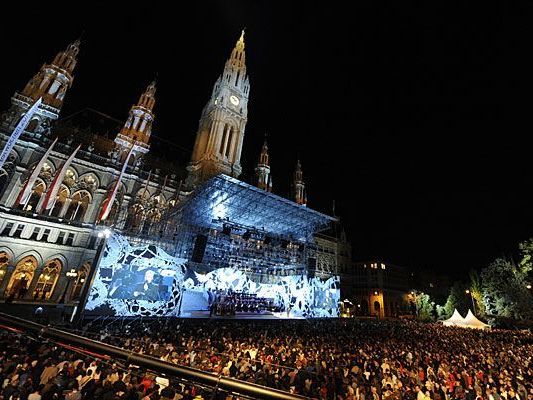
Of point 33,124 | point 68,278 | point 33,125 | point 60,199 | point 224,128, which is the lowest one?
point 68,278

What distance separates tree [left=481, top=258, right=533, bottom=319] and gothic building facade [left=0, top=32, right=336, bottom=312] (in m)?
36.0

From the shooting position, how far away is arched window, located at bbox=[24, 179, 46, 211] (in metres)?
27.7

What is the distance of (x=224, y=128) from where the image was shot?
45.9 metres

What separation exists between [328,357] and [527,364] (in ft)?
32.5

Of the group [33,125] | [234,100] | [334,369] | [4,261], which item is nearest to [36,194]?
[4,261]

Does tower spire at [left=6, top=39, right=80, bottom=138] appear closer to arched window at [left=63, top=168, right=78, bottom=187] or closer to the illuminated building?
arched window at [left=63, top=168, right=78, bottom=187]

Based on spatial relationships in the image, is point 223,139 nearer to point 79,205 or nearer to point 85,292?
point 79,205

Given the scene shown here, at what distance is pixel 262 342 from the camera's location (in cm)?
1207

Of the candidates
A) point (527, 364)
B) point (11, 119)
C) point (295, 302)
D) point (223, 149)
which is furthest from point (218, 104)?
point (527, 364)

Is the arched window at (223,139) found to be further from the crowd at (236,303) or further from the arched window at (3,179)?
the arched window at (3,179)

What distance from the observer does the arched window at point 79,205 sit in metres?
29.9

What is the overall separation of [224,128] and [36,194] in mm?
27397

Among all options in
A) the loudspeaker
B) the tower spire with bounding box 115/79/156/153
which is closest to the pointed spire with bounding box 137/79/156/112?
the tower spire with bounding box 115/79/156/153

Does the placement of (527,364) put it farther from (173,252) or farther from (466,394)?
(173,252)
